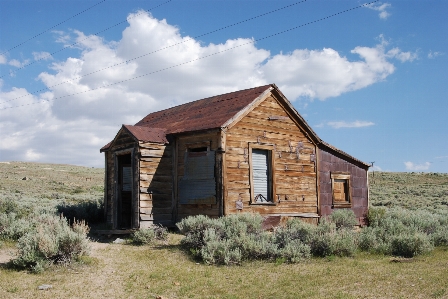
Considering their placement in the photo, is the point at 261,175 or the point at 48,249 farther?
the point at 261,175

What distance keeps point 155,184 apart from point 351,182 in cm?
792

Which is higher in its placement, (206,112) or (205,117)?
(206,112)

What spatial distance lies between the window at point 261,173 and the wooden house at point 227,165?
0.10ft

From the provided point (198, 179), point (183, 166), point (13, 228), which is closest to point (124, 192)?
point (183, 166)

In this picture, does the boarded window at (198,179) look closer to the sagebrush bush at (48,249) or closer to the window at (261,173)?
the window at (261,173)

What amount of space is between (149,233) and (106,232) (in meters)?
2.50

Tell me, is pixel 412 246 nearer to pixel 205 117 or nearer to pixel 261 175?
pixel 261 175

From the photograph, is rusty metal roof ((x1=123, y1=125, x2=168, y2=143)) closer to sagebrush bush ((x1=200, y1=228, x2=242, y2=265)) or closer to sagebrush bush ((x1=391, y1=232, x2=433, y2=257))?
sagebrush bush ((x1=200, y1=228, x2=242, y2=265))

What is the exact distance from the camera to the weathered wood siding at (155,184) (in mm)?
13594

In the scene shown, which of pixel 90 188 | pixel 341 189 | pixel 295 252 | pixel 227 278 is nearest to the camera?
pixel 227 278

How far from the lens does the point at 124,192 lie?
52.5 ft

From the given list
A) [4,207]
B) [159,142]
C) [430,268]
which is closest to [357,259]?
[430,268]

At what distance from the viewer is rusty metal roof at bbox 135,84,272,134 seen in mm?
14055

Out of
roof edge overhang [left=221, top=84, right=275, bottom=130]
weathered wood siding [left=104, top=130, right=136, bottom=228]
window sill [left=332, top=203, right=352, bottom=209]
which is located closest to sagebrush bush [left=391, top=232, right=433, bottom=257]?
window sill [left=332, top=203, right=352, bottom=209]
